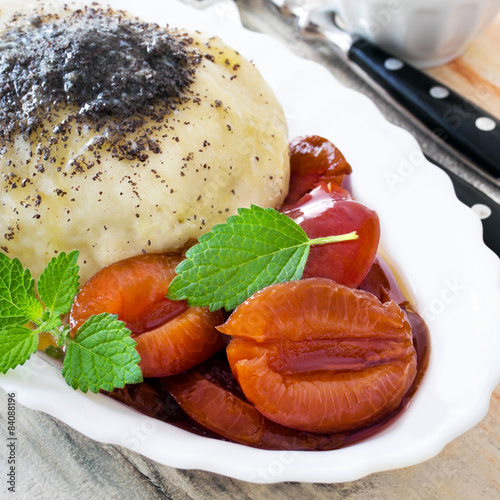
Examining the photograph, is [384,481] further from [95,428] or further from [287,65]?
[287,65]

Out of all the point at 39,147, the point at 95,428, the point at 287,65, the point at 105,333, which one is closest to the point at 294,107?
the point at 287,65

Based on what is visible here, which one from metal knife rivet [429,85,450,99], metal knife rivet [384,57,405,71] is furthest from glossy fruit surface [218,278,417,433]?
metal knife rivet [384,57,405,71]

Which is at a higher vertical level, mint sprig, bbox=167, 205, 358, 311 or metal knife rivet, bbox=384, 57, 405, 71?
metal knife rivet, bbox=384, 57, 405, 71

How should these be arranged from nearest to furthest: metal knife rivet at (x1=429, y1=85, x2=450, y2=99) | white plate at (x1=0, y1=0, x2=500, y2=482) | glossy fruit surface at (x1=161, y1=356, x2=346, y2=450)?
white plate at (x1=0, y1=0, x2=500, y2=482), glossy fruit surface at (x1=161, y1=356, x2=346, y2=450), metal knife rivet at (x1=429, y1=85, x2=450, y2=99)

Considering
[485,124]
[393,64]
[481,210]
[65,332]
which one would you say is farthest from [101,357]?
[393,64]

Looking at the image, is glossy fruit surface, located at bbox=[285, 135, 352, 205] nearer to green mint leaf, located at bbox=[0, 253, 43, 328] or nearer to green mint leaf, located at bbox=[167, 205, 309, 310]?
green mint leaf, located at bbox=[167, 205, 309, 310]

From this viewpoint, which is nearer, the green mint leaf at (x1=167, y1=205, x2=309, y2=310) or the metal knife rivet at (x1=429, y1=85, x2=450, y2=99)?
the green mint leaf at (x1=167, y1=205, x2=309, y2=310)

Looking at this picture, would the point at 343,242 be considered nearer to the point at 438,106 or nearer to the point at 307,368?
the point at 307,368

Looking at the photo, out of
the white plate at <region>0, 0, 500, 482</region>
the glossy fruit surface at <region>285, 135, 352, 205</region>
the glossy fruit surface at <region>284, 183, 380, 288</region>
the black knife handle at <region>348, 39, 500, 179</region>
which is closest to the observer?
the white plate at <region>0, 0, 500, 482</region>
